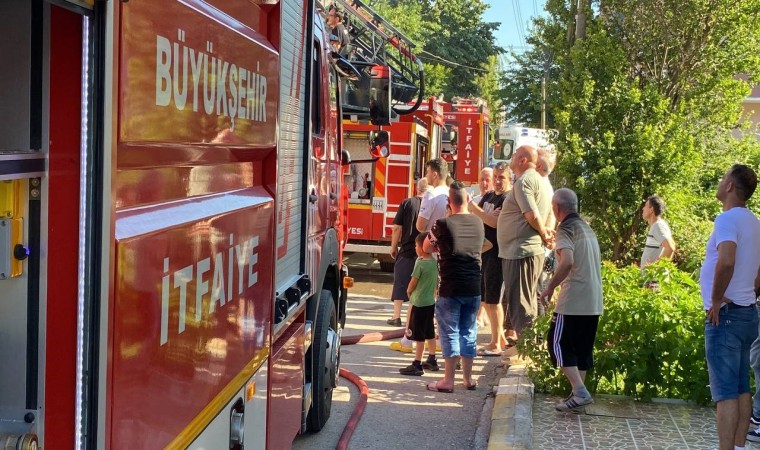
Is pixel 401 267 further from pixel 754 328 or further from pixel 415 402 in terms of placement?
pixel 754 328

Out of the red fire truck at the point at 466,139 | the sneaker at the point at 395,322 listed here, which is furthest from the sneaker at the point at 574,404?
the red fire truck at the point at 466,139

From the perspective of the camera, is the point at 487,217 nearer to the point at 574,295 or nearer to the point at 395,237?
the point at 395,237

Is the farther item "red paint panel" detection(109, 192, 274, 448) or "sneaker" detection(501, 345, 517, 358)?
"sneaker" detection(501, 345, 517, 358)

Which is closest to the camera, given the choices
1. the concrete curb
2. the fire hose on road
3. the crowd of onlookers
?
the crowd of onlookers

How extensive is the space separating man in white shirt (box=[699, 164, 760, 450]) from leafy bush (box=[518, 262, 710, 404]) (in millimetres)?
1452

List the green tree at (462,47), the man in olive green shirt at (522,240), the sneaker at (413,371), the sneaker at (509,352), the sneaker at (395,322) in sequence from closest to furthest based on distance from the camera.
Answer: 1. the sneaker at (413,371)
2. the man in olive green shirt at (522,240)
3. the sneaker at (509,352)
4. the sneaker at (395,322)
5. the green tree at (462,47)

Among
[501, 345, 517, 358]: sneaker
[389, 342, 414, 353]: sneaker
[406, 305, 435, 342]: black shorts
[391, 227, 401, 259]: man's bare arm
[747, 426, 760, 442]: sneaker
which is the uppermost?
[391, 227, 401, 259]: man's bare arm

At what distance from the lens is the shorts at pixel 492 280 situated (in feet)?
29.8

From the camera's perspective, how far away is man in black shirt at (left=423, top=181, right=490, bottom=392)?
7.48m

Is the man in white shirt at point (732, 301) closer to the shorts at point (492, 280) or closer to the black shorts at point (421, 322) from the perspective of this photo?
the black shorts at point (421, 322)

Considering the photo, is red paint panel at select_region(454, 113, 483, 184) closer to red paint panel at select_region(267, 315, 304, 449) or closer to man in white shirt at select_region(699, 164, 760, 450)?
man in white shirt at select_region(699, 164, 760, 450)

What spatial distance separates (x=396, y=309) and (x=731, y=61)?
523 centimetres

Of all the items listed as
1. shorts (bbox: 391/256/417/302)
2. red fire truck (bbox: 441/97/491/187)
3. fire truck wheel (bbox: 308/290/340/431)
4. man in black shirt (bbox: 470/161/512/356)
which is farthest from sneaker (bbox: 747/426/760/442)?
red fire truck (bbox: 441/97/491/187)

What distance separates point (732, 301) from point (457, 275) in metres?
2.62
